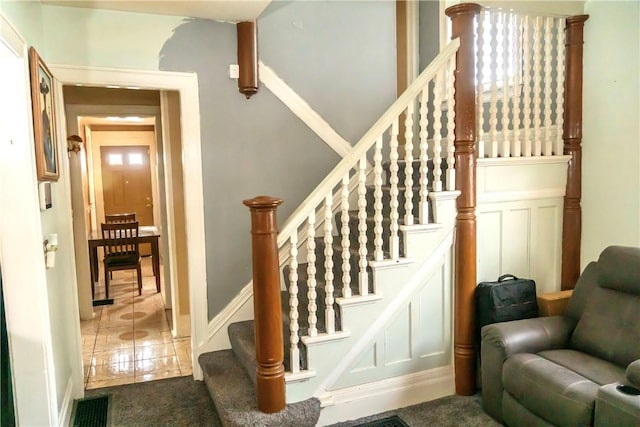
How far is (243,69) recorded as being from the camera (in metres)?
3.17

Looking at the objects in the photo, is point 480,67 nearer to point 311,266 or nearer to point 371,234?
point 371,234

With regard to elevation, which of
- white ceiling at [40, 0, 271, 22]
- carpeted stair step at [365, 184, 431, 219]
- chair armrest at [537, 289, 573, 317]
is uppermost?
white ceiling at [40, 0, 271, 22]

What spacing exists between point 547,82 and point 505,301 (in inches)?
57.0

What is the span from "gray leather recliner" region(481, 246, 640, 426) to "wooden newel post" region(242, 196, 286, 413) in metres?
1.19

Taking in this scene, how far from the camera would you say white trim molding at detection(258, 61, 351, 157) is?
3.32 m

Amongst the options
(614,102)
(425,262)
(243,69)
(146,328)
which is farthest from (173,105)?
(614,102)

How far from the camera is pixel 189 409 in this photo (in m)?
2.90

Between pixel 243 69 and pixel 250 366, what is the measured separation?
1.92m

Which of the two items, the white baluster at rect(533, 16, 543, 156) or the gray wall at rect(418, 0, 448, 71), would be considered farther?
the gray wall at rect(418, 0, 448, 71)

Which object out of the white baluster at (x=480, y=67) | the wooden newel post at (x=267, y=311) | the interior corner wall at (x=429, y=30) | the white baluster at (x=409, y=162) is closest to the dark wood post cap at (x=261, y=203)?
the wooden newel post at (x=267, y=311)

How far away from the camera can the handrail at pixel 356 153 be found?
2.54 m

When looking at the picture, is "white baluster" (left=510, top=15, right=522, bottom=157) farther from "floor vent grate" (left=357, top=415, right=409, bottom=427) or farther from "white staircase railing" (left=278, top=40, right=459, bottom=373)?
"floor vent grate" (left=357, top=415, right=409, bottom=427)

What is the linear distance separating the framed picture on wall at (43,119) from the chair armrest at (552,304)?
295cm

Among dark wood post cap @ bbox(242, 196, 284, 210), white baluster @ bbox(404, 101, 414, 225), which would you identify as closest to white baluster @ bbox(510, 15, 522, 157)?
white baluster @ bbox(404, 101, 414, 225)
